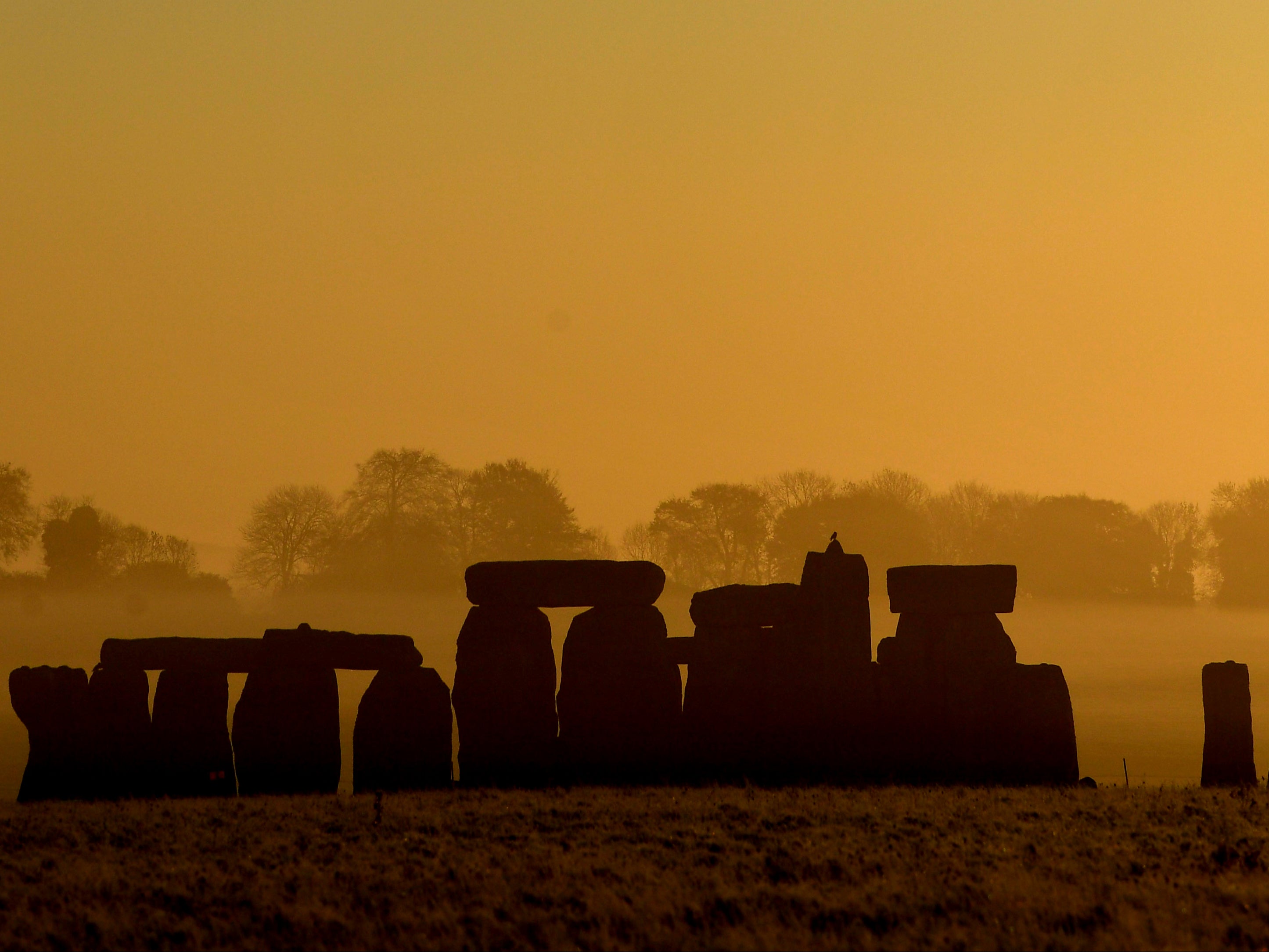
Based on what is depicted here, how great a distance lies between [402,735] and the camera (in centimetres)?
2678

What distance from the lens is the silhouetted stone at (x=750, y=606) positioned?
27547 millimetres

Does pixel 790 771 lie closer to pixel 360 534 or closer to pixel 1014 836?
pixel 1014 836

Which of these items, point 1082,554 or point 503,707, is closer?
point 503,707

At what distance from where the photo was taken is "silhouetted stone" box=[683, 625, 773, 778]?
2733 cm

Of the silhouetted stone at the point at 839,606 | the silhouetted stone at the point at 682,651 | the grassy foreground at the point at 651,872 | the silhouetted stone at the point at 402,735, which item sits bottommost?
the grassy foreground at the point at 651,872

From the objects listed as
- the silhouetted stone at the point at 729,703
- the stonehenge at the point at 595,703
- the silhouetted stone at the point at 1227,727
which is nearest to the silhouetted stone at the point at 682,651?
the silhouetted stone at the point at 729,703

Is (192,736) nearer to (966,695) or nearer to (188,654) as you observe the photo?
(188,654)

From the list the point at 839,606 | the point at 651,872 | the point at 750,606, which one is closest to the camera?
the point at 651,872

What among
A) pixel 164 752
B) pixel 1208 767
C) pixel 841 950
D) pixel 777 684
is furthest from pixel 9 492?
pixel 841 950

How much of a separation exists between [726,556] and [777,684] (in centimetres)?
4053

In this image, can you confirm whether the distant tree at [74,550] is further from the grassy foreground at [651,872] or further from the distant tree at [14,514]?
the grassy foreground at [651,872]

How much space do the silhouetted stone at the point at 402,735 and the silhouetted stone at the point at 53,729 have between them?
501cm

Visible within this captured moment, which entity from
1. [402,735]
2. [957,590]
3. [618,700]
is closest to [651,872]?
[618,700]

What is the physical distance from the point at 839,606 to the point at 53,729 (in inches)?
559
